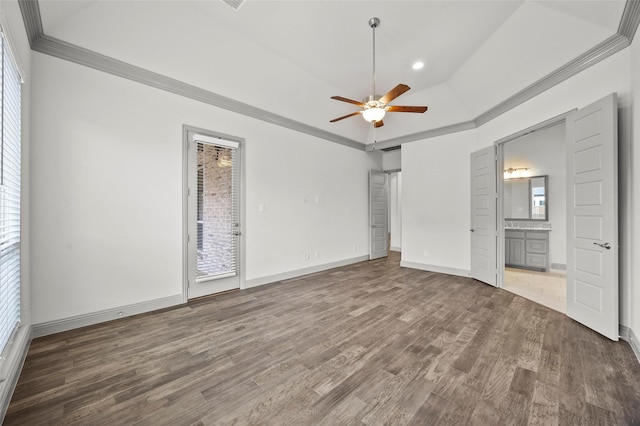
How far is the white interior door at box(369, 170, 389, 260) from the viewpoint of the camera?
7113mm

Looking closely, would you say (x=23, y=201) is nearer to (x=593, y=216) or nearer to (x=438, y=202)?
(x=593, y=216)

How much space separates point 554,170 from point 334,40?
580 cm

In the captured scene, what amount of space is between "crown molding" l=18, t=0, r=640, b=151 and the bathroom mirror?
2330mm

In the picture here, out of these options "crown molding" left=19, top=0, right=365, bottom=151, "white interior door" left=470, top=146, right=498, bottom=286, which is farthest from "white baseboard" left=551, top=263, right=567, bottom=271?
"crown molding" left=19, top=0, right=365, bottom=151

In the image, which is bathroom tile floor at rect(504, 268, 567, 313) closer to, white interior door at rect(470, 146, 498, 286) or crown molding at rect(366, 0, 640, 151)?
white interior door at rect(470, 146, 498, 286)

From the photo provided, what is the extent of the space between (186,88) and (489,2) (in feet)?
13.1

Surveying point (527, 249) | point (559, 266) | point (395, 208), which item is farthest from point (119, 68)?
point (559, 266)

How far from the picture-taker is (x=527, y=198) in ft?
20.3

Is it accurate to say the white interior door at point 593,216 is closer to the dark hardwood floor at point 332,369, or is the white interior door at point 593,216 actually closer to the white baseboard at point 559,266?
the dark hardwood floor at point 332,369

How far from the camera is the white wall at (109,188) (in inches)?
108

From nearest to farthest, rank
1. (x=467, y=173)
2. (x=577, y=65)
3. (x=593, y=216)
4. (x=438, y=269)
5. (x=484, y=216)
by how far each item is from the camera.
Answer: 1. (x=593, y=216)
2. (x=577, y=65)
3. (x=484, y=216)
4. (x=467, y=173)
5. (x=438, y=269)

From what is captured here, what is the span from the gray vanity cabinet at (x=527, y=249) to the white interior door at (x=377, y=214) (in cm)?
295

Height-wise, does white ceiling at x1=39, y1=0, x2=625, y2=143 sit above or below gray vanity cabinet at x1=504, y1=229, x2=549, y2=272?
above

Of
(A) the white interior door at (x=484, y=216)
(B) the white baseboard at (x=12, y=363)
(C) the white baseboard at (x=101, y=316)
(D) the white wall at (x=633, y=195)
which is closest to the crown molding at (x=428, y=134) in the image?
(A) the white interior door at (x=484, y=216)
